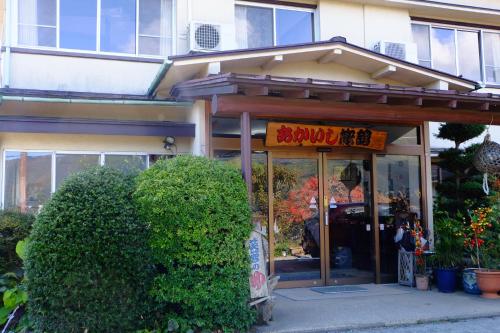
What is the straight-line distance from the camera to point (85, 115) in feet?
30.6

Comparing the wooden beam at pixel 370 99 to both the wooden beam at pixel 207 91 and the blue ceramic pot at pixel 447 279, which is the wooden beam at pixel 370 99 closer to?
the wooden beam at pixel 207 91

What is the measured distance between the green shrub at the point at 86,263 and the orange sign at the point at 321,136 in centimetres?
386

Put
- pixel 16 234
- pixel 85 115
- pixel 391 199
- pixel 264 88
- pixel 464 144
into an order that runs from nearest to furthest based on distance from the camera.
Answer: pixel 264 88, pixel 16 234, pixel 85 115, pixel 391 199, pixel 464 144

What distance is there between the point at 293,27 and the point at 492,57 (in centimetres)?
588

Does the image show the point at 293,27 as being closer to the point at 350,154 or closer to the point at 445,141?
the point at 350,154

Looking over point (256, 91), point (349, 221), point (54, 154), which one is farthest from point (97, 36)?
point (349, 221)

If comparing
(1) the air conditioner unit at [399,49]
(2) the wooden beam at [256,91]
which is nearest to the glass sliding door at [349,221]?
(1) the air conditioner unit at [399,49]

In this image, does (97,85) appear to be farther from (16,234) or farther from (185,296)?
(185,296)

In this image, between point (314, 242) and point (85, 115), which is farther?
point (314, 242)

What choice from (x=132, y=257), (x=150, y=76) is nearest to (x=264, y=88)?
(x=132, y=257)

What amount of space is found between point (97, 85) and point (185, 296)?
495 cm

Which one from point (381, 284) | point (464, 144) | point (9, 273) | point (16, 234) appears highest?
point (464, 144)

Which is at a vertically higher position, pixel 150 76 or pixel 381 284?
pixel 150 76

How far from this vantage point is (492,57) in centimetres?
1389
